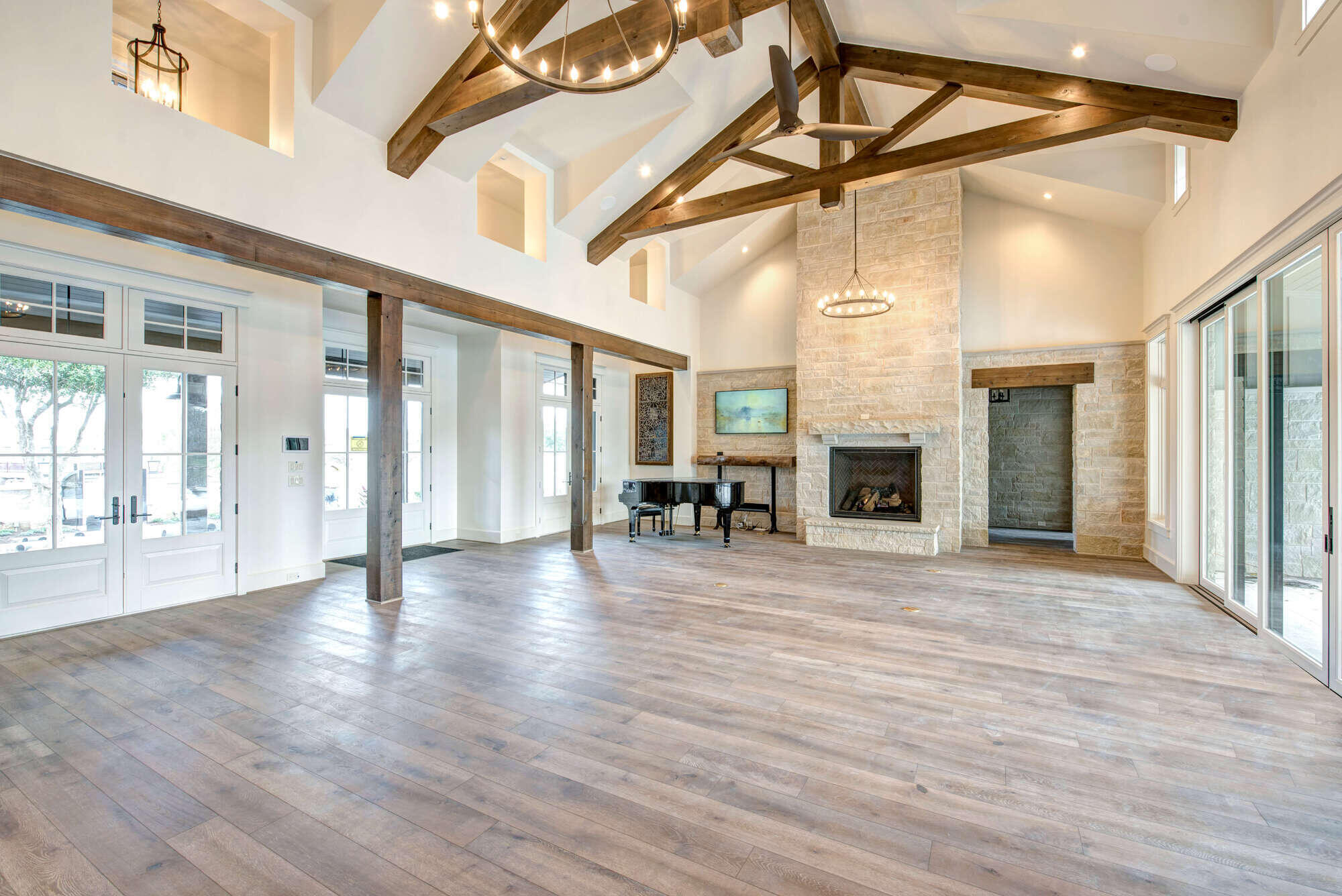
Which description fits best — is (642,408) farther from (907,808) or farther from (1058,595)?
(907,808)

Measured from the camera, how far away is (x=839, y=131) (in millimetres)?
3906

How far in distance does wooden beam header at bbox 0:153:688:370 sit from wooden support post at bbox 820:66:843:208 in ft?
12.0

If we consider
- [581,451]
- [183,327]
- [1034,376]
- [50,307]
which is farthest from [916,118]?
[50,307]

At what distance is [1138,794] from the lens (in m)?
2.29

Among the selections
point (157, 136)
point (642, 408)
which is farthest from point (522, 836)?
point (642, 408)

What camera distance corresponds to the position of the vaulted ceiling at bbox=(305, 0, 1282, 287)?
4.15 m

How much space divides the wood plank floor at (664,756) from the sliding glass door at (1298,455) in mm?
329

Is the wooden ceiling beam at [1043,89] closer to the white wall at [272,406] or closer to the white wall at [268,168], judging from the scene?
the white wall at [268,168]

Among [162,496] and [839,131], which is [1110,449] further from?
[162,496]

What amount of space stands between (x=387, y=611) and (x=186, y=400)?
102 inches

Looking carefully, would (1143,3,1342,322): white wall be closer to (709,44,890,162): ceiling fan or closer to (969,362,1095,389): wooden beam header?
(969,362,1095,389): wooden beam header

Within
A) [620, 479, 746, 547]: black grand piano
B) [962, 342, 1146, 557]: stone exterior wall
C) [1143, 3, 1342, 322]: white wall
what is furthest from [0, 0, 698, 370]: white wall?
[962, 342, 1146, 557]: stone exterior wall

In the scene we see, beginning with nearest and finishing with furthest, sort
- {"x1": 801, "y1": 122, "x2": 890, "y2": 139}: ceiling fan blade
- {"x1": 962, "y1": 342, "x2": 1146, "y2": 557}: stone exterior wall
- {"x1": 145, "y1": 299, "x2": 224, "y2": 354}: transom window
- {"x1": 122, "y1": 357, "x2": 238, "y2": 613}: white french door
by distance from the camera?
{"x1": 801, "y1": 122, "x2": 890, "y2": 139}: ceiling fan blade, {"x1": 122, "y1": 357, "x2": 238, "y2": 613}: white french door, {"x1": 145, "y1": 299, "x2": 224, "y2": 354}: transom window, {"x1": 962, "y1": 342, "x2": 1146, "y2": 557}: stone exterior wall

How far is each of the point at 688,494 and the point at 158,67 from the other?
6.42 meters
